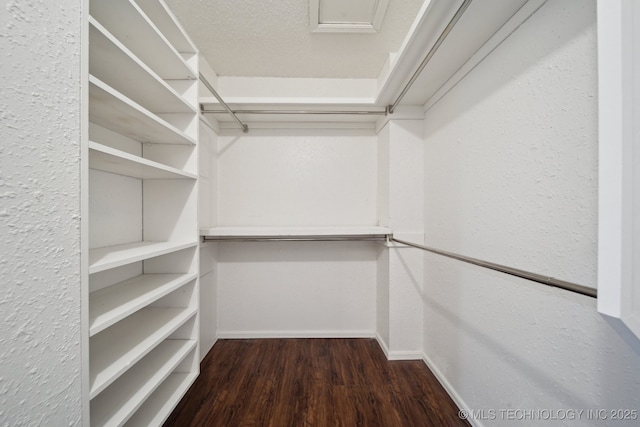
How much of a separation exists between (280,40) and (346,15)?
45cm

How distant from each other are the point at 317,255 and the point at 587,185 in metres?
1.63

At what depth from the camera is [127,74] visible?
0.88 meters

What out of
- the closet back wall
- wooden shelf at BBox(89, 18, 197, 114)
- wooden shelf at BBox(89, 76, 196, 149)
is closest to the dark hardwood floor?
the closet back wall

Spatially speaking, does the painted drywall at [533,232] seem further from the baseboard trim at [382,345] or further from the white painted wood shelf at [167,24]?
the white painted wood shelf at [167,24]

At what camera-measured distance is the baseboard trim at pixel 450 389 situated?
1168 millimetres

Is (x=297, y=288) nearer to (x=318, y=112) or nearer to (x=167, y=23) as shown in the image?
(x=318, y=112)

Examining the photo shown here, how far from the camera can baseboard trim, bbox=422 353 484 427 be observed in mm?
1168

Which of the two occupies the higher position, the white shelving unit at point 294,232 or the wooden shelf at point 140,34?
the wooden shelf at point 140,34

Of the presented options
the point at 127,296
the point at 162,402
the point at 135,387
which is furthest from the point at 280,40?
the point at 162,402

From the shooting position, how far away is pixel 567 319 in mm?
742

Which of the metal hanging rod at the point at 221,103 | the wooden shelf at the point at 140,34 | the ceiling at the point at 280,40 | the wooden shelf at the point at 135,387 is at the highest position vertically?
the ceiling at the point at 280,40

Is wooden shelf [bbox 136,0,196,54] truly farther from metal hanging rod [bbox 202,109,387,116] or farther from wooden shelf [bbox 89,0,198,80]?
metal hanging rod [bbox 202,109,387,116]

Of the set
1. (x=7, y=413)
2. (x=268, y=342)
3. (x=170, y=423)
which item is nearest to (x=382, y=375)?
(x=268, y=342)

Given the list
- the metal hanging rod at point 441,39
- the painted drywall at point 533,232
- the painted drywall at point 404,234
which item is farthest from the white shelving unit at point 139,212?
the painted drywall at point 533,232
